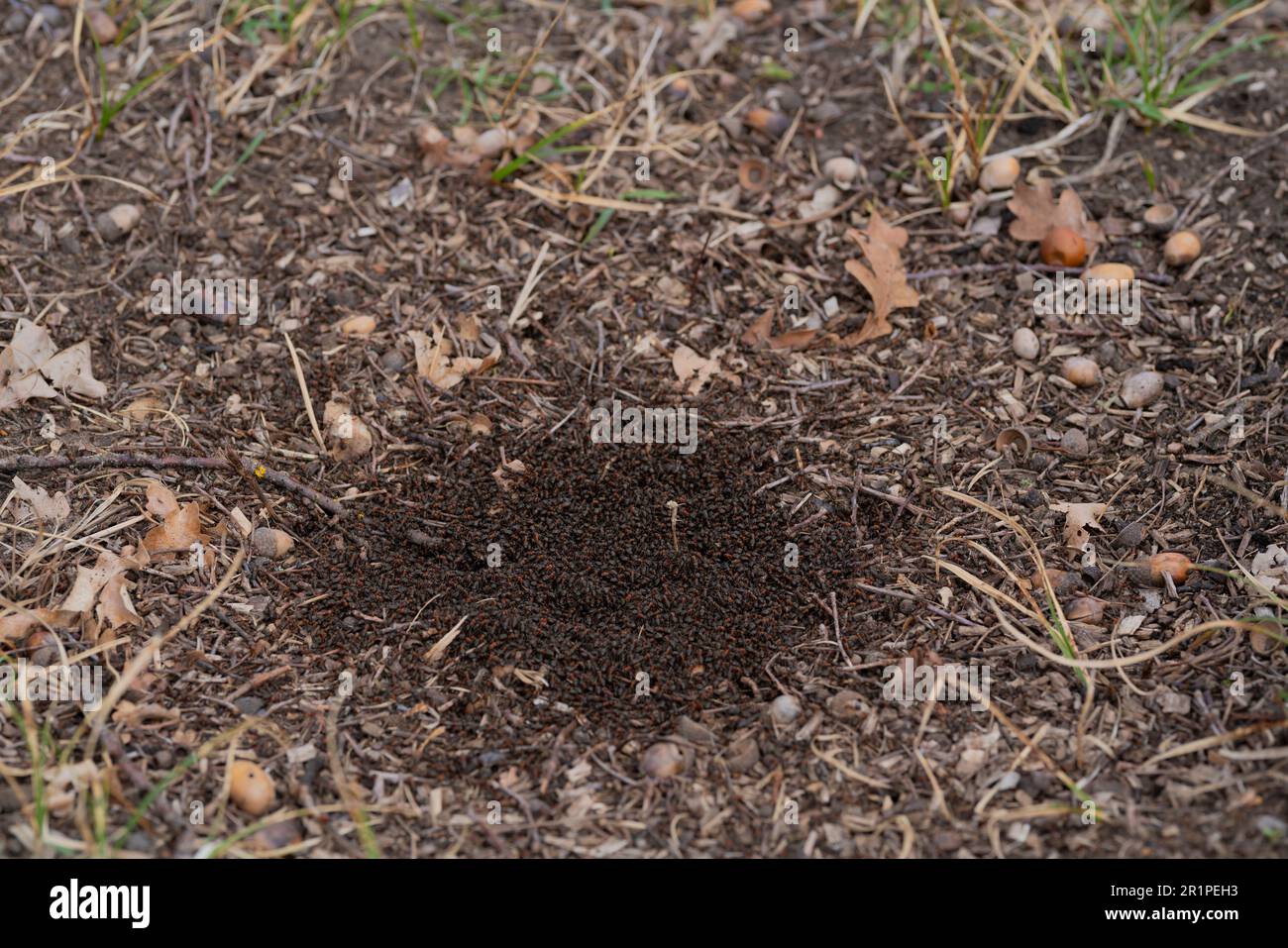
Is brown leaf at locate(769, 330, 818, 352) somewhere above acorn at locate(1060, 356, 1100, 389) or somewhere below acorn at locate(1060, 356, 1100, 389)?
above

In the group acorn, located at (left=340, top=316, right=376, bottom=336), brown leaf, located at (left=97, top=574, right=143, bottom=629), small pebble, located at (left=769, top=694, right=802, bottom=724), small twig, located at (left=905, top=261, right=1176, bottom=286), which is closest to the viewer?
small pebble, located at (left=769, top=694, right=802, bottom=724)

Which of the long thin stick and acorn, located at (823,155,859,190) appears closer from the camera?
the long thin stick

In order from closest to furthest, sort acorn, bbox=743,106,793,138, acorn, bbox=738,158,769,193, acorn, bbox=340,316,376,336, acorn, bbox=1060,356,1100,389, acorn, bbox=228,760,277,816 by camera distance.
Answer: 1. acorn, bbox=228,760,277,816
2. acorn, bbox=1060,356,1100,389
3. acorn, bbox=340,316,376,336
4. acorn, bbox=738,158,769,193
5. acorn, bbox=743,106,793,138

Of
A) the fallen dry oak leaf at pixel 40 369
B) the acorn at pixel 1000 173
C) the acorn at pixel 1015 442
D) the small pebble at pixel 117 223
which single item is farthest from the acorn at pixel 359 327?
the acorn at pixel 1000 173

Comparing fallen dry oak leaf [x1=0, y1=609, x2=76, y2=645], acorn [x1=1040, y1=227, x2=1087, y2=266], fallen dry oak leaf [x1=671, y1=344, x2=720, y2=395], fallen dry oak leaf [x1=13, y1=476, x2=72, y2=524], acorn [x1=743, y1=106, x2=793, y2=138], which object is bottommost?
fallen dry oak leaf [x1=0, y1=609, x2=76, y2=645]

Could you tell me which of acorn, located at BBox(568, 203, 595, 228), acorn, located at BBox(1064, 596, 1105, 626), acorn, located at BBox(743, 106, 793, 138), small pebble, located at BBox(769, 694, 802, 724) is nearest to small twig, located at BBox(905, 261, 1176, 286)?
acorn, located at BBox(743, 106, 793, 138)

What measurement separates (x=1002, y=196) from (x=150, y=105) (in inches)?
121

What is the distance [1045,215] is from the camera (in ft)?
13.4

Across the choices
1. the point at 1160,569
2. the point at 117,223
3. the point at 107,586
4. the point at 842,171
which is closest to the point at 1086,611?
the point at 1160,569

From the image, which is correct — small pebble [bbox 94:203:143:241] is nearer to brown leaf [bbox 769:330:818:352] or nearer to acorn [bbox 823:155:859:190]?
brown leaf [bbox 769:330:818:352]

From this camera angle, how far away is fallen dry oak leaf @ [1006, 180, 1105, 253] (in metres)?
4.07

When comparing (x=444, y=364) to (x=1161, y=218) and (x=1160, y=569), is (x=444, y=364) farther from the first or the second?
(x=1161, y=218)

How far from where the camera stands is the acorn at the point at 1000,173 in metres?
4.19

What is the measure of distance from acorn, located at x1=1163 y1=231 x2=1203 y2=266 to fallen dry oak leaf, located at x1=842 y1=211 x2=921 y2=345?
835 mm
